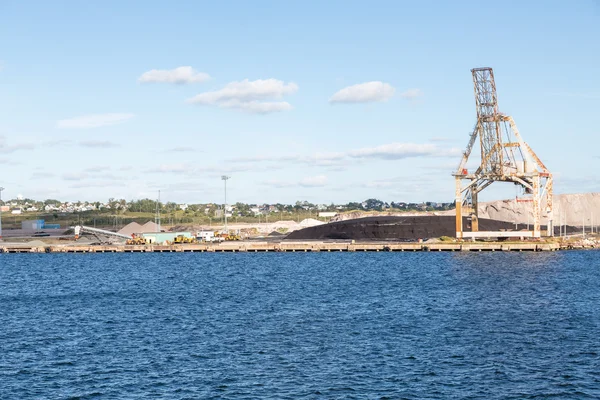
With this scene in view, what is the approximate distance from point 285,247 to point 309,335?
81.4 metres

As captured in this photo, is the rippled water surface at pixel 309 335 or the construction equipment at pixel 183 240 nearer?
the rippled water surface at pixel 309 335

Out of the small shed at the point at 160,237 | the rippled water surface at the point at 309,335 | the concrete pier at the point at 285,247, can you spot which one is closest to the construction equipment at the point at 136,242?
the small shed at the point at 160,237

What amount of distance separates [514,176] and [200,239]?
68.7 meters

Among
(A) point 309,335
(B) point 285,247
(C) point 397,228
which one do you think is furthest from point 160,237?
(A) point 309,335

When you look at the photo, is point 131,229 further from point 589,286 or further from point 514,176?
point 589,286

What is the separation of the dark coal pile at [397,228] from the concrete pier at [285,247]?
13.9m

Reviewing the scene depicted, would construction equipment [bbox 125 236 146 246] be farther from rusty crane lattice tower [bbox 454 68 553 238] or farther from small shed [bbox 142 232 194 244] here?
rusty crane lattice tower [bbox 454 68 553 238]

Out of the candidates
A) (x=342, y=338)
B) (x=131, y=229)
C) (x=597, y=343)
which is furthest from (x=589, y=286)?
(x=131, y=229)

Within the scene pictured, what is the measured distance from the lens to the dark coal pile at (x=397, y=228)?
135000 millimetres

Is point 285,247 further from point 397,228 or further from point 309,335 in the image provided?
point 309,335

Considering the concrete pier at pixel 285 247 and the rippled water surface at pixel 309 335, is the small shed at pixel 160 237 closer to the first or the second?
the concrete pier at pixel 285 247

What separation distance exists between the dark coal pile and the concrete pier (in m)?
13.9

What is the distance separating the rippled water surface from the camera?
106 ft

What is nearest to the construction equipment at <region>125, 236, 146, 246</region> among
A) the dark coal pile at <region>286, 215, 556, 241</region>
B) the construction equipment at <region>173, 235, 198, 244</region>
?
the construction equipment at <region>173, 235, 198, 244</region>
